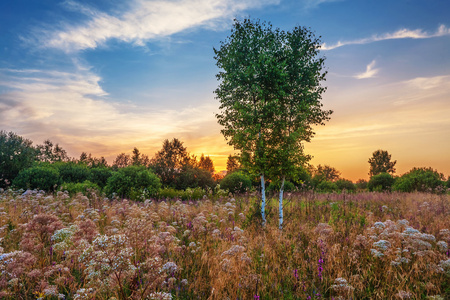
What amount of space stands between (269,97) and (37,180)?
16.0 metres

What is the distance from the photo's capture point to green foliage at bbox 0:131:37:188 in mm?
22359

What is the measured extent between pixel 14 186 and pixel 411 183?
30.4 meters

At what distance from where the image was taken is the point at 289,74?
32.3ft

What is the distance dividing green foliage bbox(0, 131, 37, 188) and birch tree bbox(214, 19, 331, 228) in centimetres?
2167

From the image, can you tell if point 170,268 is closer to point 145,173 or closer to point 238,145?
point 238,145

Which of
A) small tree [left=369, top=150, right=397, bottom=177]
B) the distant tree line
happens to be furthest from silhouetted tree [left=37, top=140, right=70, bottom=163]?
small tree [left=369, top=150, right=397, bottom=177]

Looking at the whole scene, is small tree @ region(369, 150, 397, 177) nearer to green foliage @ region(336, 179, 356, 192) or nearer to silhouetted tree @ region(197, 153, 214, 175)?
green foliage @ region(336, 179, 356, 192)

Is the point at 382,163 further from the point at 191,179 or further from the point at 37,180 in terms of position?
the point at 37,180

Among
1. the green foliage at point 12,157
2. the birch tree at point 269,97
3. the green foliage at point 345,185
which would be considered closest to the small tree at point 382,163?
the green foliage at point 345,185

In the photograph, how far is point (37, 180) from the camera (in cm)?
1672

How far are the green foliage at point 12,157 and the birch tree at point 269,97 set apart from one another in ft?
71.1

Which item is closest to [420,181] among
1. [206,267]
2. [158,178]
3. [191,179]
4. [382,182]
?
[382,182]

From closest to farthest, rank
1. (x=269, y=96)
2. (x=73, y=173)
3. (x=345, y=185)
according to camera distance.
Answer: (x=269, y=96), (x=73, y=173), (x=345, y=185)

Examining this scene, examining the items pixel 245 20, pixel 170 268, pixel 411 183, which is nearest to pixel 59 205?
pixel 170 268
